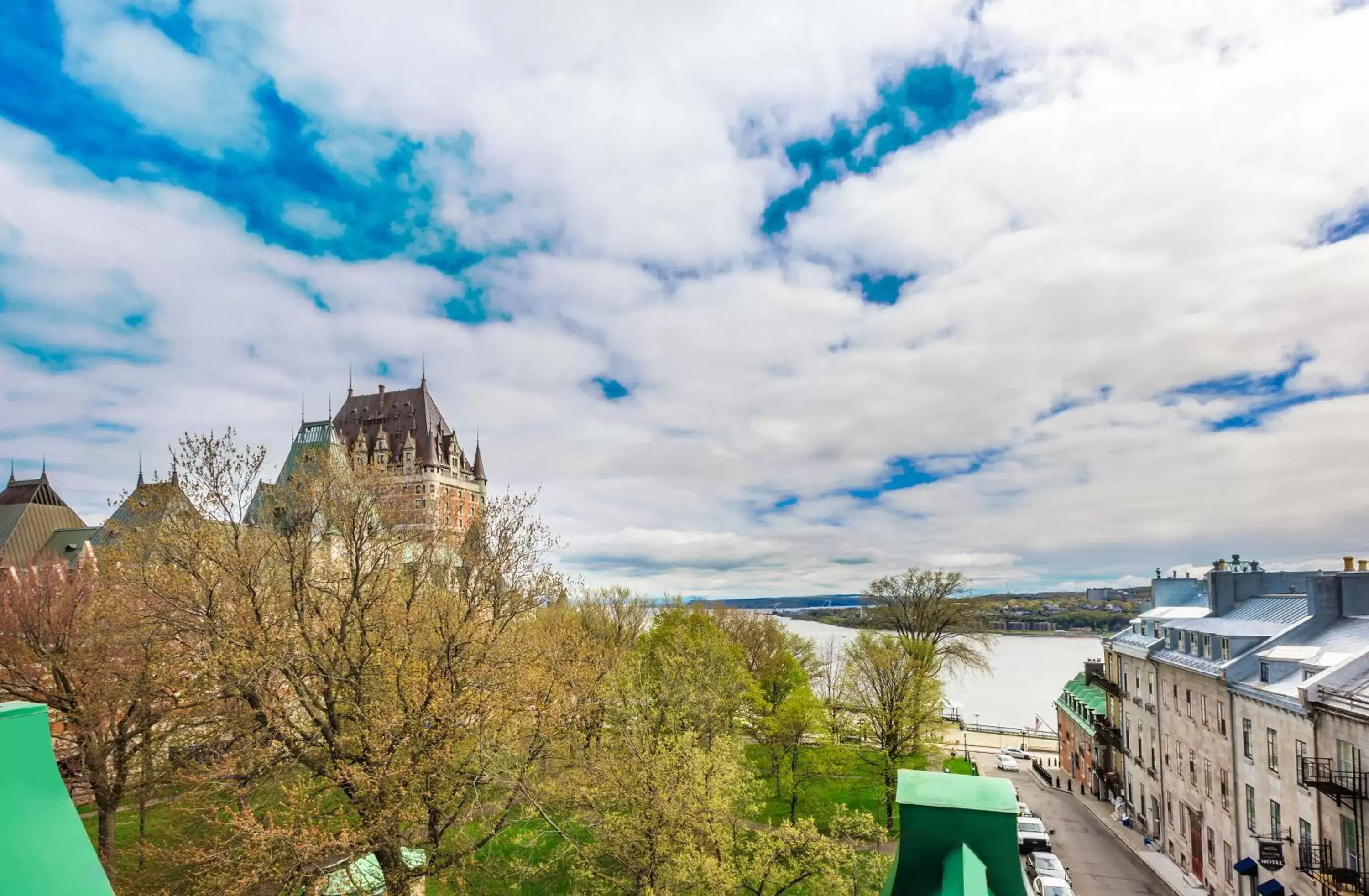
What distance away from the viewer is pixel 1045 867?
954 inches

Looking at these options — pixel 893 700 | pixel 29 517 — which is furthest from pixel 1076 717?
pixel 29 517

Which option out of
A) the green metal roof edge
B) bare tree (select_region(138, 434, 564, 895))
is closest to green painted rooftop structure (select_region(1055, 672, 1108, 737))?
the green metal roof edge

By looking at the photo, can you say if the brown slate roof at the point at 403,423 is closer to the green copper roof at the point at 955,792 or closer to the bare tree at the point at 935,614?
the bare tree at the point at 935,614

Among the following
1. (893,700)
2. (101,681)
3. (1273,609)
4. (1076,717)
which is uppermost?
(1273,609)

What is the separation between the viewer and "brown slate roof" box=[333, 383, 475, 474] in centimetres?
7662

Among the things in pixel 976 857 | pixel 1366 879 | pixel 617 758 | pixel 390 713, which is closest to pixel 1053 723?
pixel 1366 879

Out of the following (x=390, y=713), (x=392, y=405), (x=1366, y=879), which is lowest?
(x=1366, y=879)

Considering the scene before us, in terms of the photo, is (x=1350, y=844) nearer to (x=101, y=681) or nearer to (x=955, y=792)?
(x=955, y=792)

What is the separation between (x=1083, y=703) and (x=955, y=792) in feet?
154

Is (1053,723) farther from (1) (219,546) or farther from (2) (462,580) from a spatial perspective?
(1) (219,546)

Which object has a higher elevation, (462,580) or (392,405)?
(392,405)

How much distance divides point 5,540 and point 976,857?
68.3 m

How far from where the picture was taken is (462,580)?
20062mm

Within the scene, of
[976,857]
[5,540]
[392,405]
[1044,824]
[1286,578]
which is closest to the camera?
[976,857]
